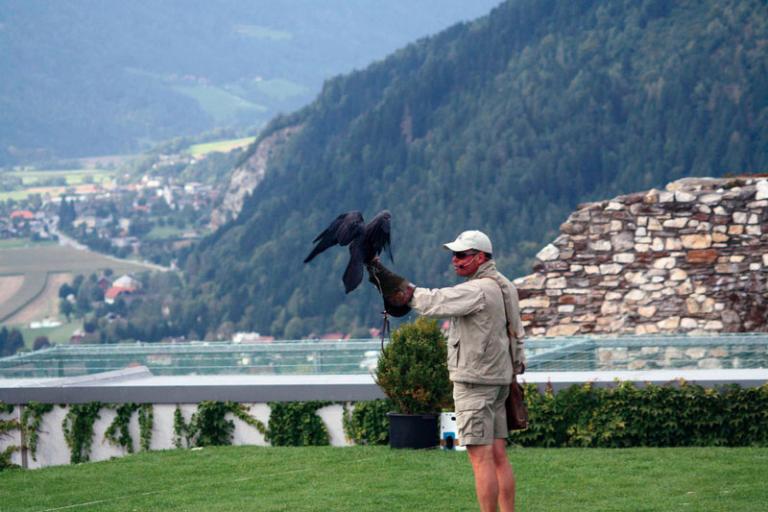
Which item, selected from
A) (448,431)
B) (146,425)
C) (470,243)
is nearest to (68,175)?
(146,425)

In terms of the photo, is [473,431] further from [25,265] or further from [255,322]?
[25,265]

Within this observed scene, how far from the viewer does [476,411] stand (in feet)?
24.5

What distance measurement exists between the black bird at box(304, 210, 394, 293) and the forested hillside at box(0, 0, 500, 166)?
138 m

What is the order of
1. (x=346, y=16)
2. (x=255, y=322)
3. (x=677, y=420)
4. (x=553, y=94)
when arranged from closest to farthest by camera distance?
(x=677, y=420), (x=553, y=94), (x=255, y=322), (x=346, y=16)

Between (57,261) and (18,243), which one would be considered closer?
(57,261)

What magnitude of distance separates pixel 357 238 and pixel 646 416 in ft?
15.0

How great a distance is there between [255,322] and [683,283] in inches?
2164

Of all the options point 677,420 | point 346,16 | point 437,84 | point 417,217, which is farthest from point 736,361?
point 346,16

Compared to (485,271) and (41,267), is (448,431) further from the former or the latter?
(41,267)

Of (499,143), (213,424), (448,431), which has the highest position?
(499,143)

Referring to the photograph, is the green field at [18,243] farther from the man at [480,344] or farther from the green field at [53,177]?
the man at [480,344]

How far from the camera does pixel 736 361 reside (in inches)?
509

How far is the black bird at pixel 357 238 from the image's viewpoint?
707 cm

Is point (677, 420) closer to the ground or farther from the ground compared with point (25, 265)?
closer to the ground
